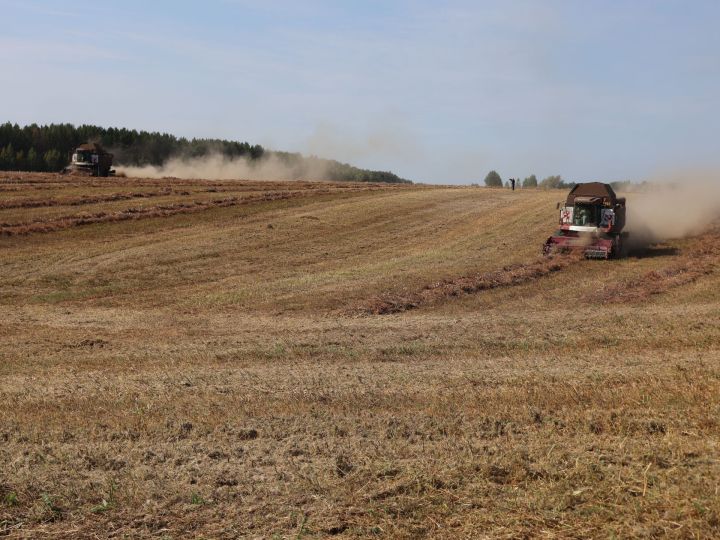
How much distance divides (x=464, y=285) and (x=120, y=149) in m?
98.6

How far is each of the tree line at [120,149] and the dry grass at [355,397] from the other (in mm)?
83173

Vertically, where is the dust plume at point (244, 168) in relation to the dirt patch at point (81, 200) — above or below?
above

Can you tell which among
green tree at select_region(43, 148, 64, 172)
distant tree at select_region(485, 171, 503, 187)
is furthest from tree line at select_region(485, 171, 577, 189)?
green tree at select_region(43, 148, 64, 172)

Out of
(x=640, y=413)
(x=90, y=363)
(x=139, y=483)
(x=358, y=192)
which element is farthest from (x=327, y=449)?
(x=358, y=192)

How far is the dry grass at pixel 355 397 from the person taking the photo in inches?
229

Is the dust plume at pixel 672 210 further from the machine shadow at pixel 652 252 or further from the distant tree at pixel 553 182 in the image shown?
the distant tree at pixel 553 182

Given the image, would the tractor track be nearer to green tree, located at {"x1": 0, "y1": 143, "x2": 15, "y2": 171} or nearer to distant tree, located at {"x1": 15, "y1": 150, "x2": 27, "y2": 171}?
distant tree, located at {"x1": 15, "y1": 150, "x2": 27, "y2": 171}

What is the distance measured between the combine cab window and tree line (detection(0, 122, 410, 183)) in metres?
82.1

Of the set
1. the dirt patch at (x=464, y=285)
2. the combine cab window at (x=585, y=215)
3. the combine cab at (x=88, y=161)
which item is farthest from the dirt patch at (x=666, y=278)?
the combine cab at (x=88, y=161)

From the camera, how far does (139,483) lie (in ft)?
22.1

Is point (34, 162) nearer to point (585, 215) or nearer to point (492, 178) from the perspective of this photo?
point (492, 178)

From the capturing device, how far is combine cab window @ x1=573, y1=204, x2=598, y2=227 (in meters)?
31.4

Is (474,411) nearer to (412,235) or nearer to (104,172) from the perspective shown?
(412,235)

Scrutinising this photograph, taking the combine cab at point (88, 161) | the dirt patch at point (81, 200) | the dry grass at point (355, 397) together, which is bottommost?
the dry grass at point (355, 397)
